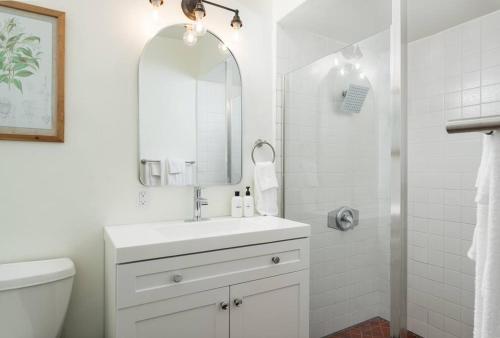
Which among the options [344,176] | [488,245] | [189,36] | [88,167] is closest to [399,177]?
[344,176]

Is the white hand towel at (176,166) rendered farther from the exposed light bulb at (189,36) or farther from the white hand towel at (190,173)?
the exposed light bulb at (189,36)

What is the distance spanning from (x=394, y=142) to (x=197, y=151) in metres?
1.03

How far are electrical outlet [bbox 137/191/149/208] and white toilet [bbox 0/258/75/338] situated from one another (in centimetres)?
43

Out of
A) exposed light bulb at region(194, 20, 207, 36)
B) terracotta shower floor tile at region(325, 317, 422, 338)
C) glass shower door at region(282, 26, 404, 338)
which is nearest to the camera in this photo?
glass shower door at region(282, 26, 404, 338)

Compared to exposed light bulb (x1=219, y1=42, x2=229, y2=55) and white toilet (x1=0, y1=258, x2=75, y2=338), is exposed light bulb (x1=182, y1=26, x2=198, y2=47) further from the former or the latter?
white toilet (x1=0, y1=258, x2=75, y2=338)

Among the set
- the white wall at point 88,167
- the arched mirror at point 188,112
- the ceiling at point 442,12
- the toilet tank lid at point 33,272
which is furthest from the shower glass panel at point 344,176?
the toilet tank lid at point 33,272

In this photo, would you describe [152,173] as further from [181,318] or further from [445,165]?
[445,165]

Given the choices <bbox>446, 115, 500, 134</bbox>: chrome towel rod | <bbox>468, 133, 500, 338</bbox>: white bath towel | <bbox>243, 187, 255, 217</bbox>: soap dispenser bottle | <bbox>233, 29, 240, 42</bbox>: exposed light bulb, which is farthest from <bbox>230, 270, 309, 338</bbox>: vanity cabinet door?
<bbox>233, 29, 240, 42</bbox>: exposed light bulb

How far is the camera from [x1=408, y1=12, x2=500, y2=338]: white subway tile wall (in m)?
1.90

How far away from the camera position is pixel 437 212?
2.10 metres

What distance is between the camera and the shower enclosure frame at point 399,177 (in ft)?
4.19

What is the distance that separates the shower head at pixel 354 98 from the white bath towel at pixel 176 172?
3.18 feet

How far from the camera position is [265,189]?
190cm

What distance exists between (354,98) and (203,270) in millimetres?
1174
